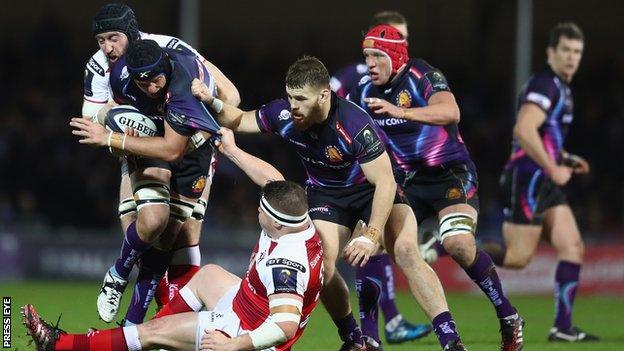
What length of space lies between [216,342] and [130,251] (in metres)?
2.00

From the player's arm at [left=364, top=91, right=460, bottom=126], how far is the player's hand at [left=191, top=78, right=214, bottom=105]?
3.40 feet

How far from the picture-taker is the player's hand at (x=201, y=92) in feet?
27.5

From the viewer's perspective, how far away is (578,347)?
1001 cm

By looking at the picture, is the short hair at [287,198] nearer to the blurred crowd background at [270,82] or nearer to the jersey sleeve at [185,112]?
the jersey sleeve at [185,112]

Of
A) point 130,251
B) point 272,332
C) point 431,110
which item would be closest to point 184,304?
point 272,332

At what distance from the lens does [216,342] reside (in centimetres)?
716

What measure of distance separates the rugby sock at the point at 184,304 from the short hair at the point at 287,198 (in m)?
0.82

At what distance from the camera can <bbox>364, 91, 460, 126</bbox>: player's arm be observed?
8.41 metres

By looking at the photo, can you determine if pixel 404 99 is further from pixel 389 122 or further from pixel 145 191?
pixel 145 191

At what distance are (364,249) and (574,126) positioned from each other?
46.4 ft

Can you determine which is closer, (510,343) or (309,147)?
(309,147)

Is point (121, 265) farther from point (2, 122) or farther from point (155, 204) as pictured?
point (2, 122)

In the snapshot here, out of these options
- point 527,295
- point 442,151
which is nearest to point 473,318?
point 442,151

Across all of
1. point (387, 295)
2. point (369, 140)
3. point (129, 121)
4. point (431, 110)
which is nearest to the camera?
point (369, 140)
